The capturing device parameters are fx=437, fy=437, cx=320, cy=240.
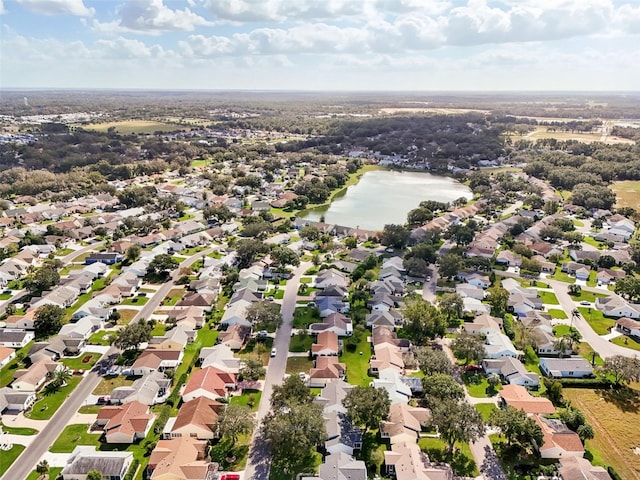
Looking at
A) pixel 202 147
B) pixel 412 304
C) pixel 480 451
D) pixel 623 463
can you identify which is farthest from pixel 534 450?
pixel 202 147

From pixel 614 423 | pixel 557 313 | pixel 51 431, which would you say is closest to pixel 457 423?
pixel 614 423

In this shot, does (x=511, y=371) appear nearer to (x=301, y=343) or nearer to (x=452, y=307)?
(x=452, y=307)

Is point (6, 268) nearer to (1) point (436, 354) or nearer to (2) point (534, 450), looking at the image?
(1) point (436, 354)

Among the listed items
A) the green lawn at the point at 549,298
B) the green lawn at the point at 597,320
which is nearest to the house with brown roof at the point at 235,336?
the green lawn at the point at 549,298

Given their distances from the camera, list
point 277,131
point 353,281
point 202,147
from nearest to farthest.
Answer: point 353,281 → point 202,147 → point 277,131

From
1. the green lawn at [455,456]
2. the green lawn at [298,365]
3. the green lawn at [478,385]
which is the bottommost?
the green lawn at [455,456]

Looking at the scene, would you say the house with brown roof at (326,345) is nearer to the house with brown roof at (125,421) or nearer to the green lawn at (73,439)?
the house with brown roof at (125,421)

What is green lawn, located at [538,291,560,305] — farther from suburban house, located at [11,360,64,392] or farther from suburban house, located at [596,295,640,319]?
suburban house, located at [11,360,64,392]
